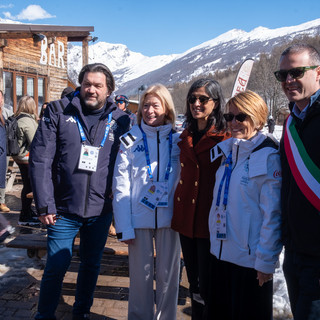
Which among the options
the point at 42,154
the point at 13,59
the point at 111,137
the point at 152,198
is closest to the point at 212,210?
the point at 152,198

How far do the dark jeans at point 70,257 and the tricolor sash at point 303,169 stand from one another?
1590mm

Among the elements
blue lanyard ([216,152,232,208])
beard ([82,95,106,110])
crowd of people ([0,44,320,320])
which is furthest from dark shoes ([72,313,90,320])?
beard ([82,95,106,110])

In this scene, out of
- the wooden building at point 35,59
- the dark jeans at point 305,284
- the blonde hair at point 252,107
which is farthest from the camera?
the wooden building at point 35,59

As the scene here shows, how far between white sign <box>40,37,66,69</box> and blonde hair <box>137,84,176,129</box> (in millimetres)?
12325

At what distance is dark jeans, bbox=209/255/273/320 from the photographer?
206cm

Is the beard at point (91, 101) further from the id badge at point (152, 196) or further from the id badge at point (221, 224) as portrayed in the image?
the id badge at point (221, 224)

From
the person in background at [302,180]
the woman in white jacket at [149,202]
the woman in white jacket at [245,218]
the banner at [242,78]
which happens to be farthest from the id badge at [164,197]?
the banner at [242,78]

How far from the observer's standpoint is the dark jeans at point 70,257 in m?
2.66

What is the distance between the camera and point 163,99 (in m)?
2.71

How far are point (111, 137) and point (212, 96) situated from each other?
2.85 ft

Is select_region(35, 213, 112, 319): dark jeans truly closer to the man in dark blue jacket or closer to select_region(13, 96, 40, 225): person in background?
the man in dark blue jacket

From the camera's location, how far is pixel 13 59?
12.2 meters

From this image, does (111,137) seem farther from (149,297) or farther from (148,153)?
(149,297)

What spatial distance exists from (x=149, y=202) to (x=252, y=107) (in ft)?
3.31
